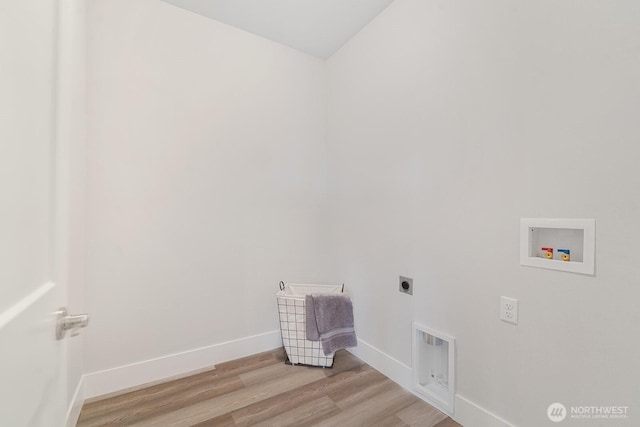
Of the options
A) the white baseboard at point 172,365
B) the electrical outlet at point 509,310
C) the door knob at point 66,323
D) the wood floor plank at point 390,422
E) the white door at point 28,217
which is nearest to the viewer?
the white door at point 28,217

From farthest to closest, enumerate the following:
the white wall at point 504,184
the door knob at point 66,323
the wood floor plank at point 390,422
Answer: the wood floor plank at point 390,422
the white wall at point 504,184
the door knob at point 66,323

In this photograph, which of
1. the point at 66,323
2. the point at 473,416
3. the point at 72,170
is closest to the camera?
the point at 66,323

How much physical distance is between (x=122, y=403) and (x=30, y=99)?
1757 millimetres

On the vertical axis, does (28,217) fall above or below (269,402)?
above

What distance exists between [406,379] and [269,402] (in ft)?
2.80

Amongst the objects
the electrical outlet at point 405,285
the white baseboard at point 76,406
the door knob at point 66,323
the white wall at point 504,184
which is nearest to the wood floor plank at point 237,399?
the white baseboard at point 76,406

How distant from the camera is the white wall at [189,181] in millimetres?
1638

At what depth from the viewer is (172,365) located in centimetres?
180

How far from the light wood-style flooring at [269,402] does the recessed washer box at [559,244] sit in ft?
3.20

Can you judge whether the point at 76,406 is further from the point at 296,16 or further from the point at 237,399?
the point at 296,16

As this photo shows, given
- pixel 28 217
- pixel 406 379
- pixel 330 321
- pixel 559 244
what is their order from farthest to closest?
pixel 330 321, pixel 406 379, pixel 559 244, pixel 28 217

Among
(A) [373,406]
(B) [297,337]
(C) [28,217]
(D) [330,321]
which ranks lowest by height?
(A) [373,406]

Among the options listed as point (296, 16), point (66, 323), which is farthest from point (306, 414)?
point (296, 16)

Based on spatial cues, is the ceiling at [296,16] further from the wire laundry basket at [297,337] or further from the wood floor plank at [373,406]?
the wood floor plank at [373,406]
